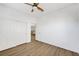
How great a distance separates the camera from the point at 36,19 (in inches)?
281

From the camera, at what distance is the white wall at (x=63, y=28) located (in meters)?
3.71

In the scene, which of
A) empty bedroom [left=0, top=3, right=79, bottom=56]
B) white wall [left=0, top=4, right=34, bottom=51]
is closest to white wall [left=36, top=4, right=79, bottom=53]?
empty bedroom [left=0, top=3, right=79, bottom=56]

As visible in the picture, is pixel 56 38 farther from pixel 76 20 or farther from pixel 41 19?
pixel 41 19

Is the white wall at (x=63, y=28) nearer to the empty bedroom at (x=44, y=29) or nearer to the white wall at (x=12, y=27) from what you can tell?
the empty bedroom at (x=44, y=29)

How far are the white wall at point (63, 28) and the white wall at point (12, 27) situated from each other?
64.9 inches

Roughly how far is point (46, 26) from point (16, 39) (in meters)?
2.57

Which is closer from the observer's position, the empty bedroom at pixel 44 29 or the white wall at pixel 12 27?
the empty bedroom at pixel 44 29

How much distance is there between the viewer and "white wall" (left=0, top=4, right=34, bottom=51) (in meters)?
3.91

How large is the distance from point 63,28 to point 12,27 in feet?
10.4

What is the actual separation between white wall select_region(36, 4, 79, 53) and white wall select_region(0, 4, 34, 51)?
5.41 feet

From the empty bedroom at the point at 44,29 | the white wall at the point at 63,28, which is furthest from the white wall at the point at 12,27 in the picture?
the white wall at the point at 63,28

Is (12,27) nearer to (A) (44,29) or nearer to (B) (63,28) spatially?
(A) (44,29)

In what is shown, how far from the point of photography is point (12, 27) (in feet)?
14.8

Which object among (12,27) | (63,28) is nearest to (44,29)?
(63,28)
